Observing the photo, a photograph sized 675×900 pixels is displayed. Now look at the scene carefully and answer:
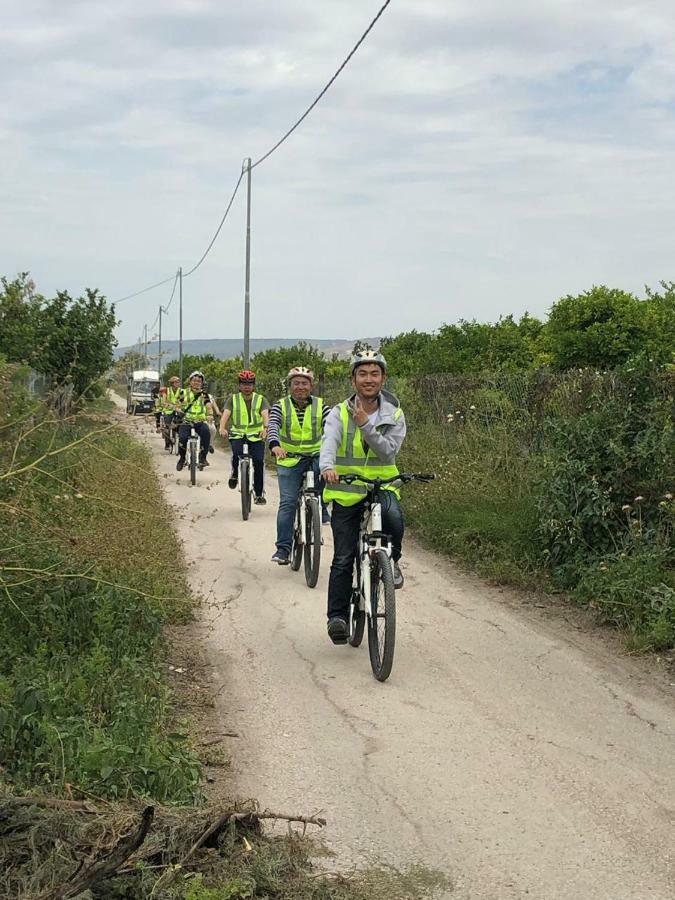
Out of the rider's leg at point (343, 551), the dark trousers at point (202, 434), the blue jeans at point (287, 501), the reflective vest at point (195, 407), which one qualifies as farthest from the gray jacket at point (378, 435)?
the reflective vest at point (195, 407)

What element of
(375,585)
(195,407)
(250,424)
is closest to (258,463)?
(250,424)

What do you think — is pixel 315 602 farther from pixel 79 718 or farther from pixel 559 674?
pixel 79 718

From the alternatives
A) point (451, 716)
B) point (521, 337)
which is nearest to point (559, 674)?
point (451, 716)

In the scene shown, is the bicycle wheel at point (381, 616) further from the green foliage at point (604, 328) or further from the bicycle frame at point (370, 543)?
the green foliage at point (604, 328)

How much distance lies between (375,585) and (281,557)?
3.78 meters

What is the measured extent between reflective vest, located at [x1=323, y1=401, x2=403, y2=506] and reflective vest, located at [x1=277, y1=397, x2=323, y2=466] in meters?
3.28

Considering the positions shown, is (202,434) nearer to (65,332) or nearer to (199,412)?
(199,412)

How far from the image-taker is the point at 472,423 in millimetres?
15062

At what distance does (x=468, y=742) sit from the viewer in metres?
5.77

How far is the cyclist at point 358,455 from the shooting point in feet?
24.1

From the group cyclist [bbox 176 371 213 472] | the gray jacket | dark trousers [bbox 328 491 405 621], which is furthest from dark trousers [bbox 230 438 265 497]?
the gray jacket

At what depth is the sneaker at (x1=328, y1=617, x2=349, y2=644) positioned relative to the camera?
752cm

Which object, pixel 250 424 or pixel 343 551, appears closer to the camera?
pixel 343 551

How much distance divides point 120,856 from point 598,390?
26.8ft
